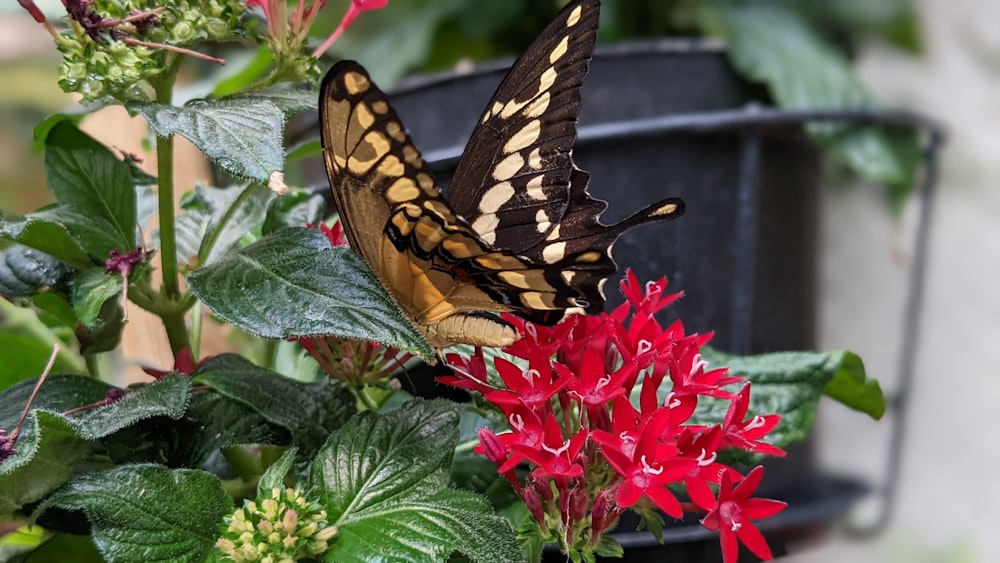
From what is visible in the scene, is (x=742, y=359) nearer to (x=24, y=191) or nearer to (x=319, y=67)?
(x=319, y=67)

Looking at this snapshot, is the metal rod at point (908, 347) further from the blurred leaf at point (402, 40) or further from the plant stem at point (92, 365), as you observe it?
the plant stem at point (92, 365)

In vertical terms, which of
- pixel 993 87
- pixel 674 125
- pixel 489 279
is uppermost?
pixel 993 87

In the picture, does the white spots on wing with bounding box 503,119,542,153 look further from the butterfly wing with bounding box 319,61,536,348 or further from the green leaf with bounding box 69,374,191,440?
the green leaf with bounding box 69,374,191,440

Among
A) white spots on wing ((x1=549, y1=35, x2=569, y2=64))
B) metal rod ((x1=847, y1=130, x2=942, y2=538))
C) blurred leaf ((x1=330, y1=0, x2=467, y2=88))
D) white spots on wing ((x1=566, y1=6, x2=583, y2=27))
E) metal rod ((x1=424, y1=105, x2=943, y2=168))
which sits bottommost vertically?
metal rod ((x1=847, y1=130, x2=942, y2=538))

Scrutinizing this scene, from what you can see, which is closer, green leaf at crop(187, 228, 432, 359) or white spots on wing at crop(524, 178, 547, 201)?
green leaf at crop(187, 228, 432, 359)

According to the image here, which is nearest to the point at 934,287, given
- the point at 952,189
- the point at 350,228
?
the point at 952,189

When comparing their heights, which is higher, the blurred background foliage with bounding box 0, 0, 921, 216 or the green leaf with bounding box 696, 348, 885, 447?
the blurred background foliage with bounding box 0, 0, 921, 216

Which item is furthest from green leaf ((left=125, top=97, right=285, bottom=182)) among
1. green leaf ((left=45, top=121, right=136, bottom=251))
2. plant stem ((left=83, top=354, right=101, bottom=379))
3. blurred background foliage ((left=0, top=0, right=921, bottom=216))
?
blurred background foliage ((left=0, top=0, right=921, bottom=216))

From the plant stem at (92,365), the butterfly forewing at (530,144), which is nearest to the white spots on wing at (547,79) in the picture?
the butterfly forewing at (530,144)
